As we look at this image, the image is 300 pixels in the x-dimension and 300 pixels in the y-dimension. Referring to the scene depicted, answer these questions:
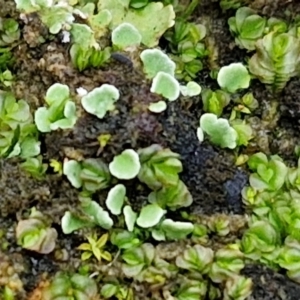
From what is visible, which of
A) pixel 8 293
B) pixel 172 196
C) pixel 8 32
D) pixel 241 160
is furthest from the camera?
pixel 8 32

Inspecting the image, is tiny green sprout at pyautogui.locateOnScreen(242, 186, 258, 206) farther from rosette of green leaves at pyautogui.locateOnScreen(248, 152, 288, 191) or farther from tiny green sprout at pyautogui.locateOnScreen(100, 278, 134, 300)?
tiny green sprout at pyautogui.locateOnScreen(100, 278, 134, 300)

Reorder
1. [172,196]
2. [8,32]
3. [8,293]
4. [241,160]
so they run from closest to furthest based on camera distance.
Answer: [8,293] → [172,196] → [241,160] → [8,32]

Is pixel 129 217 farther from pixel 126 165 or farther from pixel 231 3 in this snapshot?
pixel 231 3

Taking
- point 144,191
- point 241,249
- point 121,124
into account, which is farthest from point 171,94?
point 241,249

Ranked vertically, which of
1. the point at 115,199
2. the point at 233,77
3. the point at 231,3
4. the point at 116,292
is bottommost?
the point at 116,292

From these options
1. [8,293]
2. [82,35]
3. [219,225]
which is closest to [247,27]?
[82,35]

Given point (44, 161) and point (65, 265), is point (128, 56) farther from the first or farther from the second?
point (65, 265)
